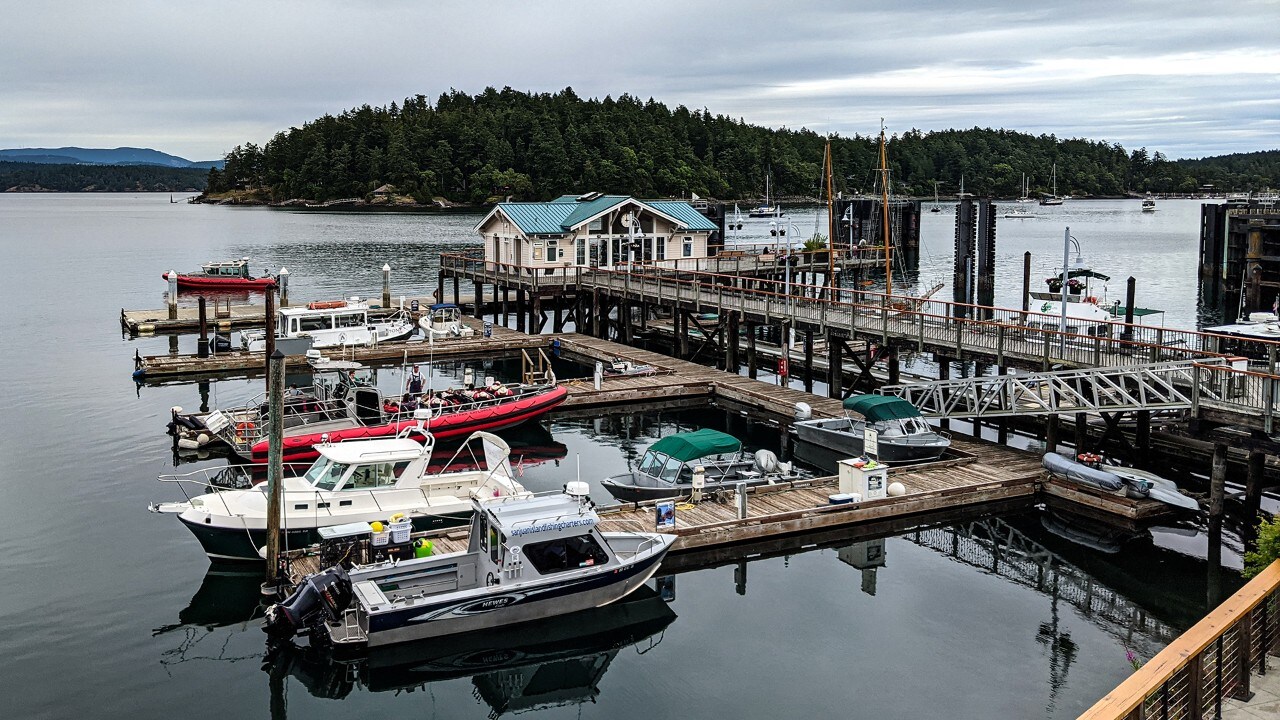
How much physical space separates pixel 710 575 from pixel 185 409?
24744 millimetres

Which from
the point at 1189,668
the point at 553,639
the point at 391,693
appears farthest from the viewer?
the point at 553,639

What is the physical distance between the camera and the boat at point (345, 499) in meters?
23.5

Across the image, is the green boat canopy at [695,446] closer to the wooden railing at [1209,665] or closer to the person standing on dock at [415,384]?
the person standing on dock at [415,384]

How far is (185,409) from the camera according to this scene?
132 ft

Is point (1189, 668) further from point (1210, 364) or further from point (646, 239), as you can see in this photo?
point (646, 239)

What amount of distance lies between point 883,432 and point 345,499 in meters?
15.1

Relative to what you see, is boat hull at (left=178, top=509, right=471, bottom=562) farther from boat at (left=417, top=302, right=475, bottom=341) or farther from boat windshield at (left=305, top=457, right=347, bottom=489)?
boat at (left=417, top=302, right=475, bottom=341)

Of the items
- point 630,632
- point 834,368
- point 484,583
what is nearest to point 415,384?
point 834,368

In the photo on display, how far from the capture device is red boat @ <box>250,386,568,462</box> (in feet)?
105

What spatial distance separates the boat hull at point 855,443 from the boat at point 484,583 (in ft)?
36.3

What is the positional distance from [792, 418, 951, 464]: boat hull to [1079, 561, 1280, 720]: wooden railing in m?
18.7

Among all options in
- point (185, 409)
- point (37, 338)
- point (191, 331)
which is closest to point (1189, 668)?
point (185, 409)

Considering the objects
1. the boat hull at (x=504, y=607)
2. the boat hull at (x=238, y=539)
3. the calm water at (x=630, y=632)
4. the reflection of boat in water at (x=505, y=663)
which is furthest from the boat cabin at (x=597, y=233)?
the reflection of boat in water at (x=505, y=663)

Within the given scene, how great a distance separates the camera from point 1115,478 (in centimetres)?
2645
